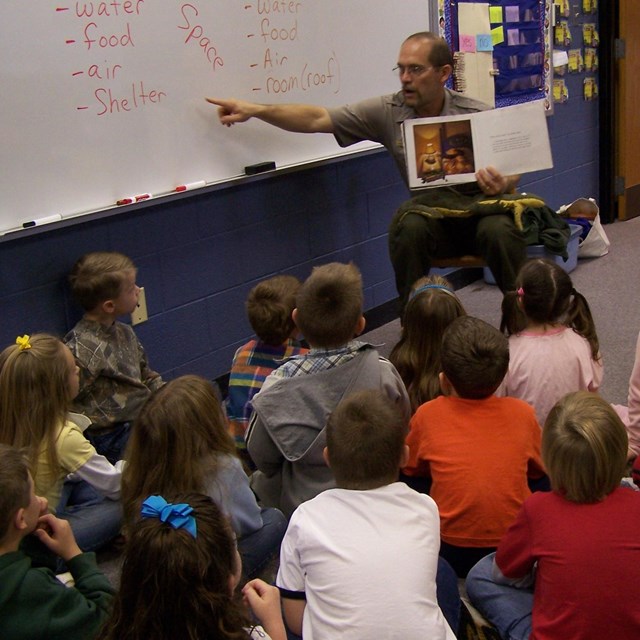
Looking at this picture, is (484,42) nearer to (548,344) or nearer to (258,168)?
(258,168)

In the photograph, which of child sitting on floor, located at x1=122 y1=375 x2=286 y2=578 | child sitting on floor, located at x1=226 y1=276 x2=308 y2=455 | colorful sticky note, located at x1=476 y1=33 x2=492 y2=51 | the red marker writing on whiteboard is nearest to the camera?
child sitting on floor, located at x1=122 y1=375 x2=286 y2=578

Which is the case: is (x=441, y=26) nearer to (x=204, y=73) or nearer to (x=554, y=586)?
(x=204, y=73)

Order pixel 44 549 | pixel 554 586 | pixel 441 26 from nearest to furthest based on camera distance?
pixel 554 586 → pixel 44 549 → pixel 441 26

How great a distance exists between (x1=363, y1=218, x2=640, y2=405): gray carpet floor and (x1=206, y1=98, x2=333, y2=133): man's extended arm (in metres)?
0.94

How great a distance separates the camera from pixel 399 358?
2383 millimetres

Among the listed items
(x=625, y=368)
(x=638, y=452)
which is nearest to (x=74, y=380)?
(x=638, y=452)

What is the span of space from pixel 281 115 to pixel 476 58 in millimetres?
1538

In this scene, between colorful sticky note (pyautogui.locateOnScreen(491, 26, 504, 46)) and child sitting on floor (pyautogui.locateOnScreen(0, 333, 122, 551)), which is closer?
child sitting on floor (pyautogui.locateOnScreen(0, 333, 122, 551))

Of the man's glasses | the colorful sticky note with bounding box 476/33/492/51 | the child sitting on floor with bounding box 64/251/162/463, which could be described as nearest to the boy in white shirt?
the child sitting on floor with bounding box 64/251/162/463

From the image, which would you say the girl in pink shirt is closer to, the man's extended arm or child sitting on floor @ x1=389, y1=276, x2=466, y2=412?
child sitting on floor @ x1=389, y1=276, x2=466, y2=412

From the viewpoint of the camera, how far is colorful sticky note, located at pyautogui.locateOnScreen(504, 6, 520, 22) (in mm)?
4430

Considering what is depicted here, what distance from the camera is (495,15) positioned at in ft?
14.2

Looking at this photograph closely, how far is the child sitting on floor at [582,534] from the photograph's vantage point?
1.43 m

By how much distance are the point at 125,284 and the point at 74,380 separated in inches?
19.7
